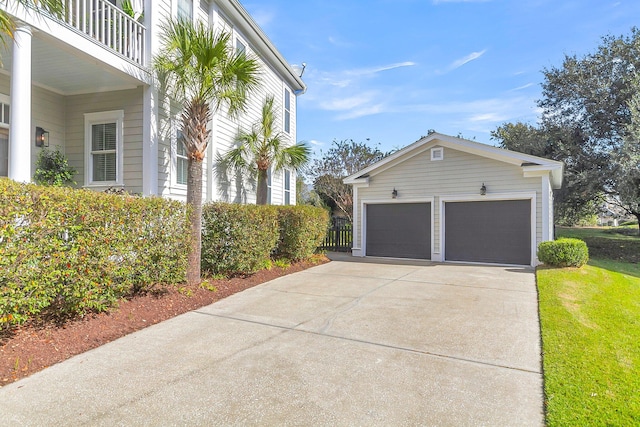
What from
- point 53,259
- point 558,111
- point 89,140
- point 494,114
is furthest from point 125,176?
point 494,114

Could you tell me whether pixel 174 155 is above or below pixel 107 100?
below

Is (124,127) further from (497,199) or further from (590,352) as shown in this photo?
(497,199)

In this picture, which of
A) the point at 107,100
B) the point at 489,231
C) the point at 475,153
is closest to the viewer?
the point at 107,100

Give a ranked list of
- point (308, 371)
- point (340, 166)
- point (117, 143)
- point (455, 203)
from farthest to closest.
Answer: point (340, 166) < point (455, 203) < point (117, 143) < point (308, 371)

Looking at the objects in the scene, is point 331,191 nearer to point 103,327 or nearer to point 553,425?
point 103,327

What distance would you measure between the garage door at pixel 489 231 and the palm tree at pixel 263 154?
5.28 meters

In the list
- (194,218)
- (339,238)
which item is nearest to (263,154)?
(194,218)

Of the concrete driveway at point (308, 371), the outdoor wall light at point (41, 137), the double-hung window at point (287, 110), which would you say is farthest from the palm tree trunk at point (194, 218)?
the double-hung window at point (287, 110)

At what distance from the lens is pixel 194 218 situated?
631 centimetres

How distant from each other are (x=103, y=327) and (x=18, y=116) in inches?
138

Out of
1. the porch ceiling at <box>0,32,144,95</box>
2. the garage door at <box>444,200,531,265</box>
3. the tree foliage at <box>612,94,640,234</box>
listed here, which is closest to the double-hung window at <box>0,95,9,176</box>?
the porch ceiling at <box>0,32,144,95</box>

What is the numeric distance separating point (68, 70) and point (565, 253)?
11903 millimetres

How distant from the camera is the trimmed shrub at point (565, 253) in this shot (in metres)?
8.61

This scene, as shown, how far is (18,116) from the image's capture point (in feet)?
16.9
